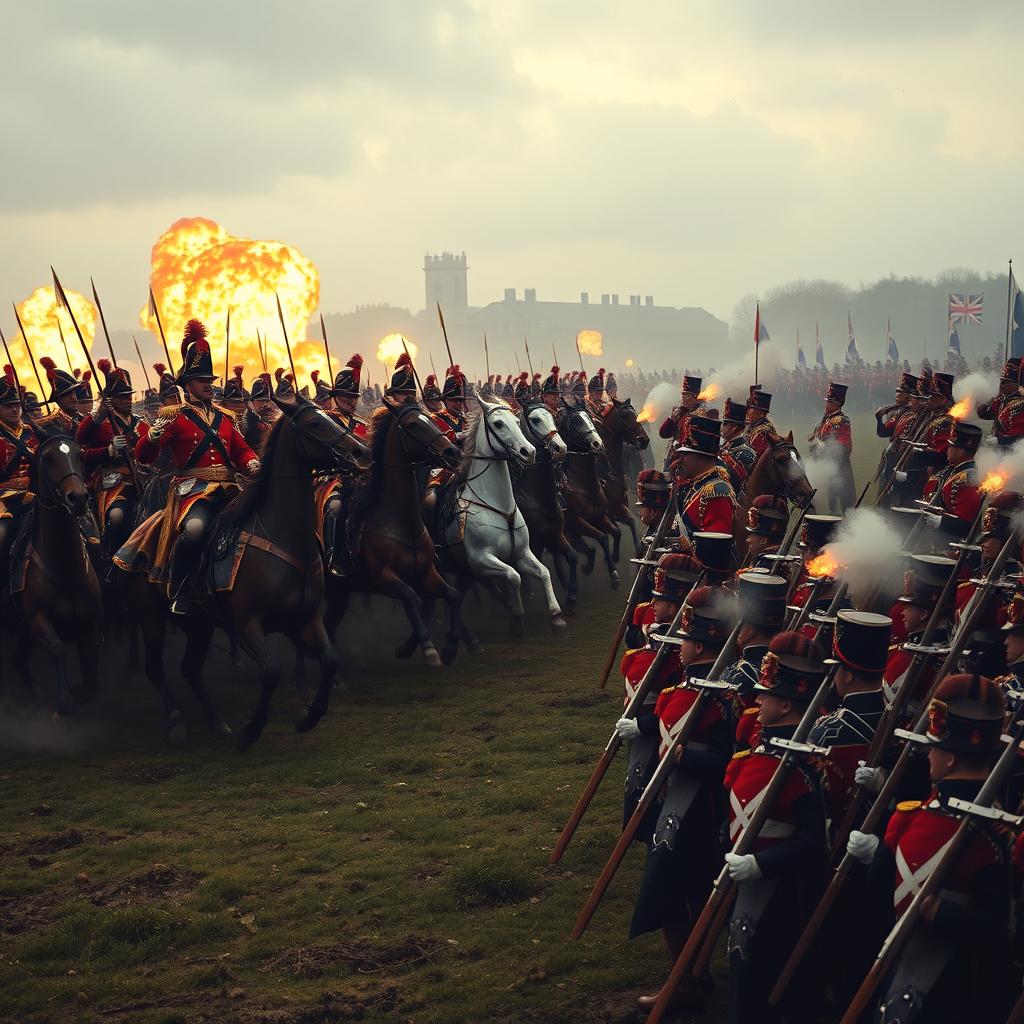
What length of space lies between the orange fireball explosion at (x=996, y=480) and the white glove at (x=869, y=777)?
3616 millimetres

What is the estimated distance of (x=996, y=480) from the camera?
8469mm

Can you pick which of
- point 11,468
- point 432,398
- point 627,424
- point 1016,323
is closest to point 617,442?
point 627,424

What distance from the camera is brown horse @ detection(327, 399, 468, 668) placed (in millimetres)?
12844

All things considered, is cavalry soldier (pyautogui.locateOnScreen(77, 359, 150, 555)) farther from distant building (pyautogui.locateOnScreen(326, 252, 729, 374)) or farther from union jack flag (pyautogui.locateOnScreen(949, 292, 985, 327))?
distant building (pyautogui.locateOnScreen(326, 252, 729, 374))

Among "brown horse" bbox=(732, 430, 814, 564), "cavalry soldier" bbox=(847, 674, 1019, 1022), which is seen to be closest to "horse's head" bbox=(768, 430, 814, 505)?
"brown horse" bbox=(732, 430, 814, 564)

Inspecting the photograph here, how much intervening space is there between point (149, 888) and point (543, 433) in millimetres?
9028

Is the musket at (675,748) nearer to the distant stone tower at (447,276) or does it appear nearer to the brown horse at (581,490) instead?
the brown horse at (581,490)

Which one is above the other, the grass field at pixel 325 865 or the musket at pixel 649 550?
the musket at pixel 649 550

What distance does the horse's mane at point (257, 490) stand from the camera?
11.3m

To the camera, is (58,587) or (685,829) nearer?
(685,829)

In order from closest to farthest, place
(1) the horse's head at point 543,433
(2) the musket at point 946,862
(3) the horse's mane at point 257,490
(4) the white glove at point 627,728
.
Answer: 1. (2) the musket at point 946,862
2. (4) the white glove at point 627,728
3. (3) the horse's mane at point 257,490
4. (1) the horse's head at point 543,433

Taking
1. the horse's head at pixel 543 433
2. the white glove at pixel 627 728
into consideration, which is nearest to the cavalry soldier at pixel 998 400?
the horse's head at pixel 543 433

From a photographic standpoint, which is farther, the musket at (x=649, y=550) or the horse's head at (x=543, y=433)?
the horse's head at (x=543, y=433)

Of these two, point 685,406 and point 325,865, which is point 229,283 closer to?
point 685,406
